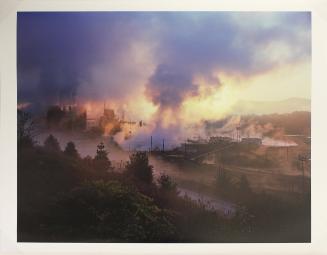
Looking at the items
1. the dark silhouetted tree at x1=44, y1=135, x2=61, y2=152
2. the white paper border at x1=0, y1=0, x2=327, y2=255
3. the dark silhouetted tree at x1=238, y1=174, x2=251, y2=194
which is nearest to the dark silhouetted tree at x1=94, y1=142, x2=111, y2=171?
the dark silhouetted tree at x1=44, y1=135, x2=61, y2=152

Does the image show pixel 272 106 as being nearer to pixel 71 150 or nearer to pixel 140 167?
pixel 140 167

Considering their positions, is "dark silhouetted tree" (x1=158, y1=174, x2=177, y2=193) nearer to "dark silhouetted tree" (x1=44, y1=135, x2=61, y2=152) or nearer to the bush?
the bush

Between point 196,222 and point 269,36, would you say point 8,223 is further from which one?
point 269,36

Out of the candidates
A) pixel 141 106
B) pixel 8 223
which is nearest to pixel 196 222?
pixel 141 106

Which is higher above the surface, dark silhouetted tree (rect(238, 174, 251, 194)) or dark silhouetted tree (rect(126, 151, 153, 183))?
dark silhouetted tree (rect(126, 151, 153, 183))

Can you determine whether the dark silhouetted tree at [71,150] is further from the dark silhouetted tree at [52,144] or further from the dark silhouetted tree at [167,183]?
the dark silhouetted tree at [167,183]

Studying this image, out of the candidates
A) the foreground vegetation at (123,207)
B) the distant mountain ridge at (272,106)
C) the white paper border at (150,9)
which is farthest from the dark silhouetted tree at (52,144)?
the distant mountain ridge at (272,106)

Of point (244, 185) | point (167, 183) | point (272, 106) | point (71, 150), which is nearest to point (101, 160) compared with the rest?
point (71, 150)
